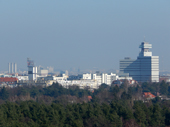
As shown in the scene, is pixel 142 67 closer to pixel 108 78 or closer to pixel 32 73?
pixel 108 78

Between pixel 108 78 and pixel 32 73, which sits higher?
pixel 32 73

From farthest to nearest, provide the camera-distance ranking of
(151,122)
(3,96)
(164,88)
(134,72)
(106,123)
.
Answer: (134,72)
(164,88)
(3,96)
(151,122)
(106,123)

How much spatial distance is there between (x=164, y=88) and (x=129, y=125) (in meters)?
64.0

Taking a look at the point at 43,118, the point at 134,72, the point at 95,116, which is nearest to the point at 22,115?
the point at 43,118

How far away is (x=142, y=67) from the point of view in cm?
17400

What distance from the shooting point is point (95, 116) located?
49.4 meters

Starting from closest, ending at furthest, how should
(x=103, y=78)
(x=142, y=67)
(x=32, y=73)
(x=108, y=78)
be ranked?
(x=103, y=78) < (x=32, y=73) < (x=108, y=78) < (x=142, y=67)

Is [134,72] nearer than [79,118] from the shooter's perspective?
No

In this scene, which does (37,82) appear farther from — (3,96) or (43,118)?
(43,118)

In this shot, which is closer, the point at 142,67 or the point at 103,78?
the point at 103,78

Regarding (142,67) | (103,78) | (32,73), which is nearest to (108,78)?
(103,78)

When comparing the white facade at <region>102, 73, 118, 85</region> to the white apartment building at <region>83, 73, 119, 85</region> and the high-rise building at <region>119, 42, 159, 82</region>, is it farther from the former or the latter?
the high-rise building at <region>119, 42, 159, 82</region>

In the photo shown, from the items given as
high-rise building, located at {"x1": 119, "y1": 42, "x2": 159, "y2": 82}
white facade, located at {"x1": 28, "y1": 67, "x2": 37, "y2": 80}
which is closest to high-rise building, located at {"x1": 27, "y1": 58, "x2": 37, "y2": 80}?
white facade, located at {"x1": 28, "y1": 67, "x2": 37, "y2": 80}

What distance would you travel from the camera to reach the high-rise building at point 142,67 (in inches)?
6740
